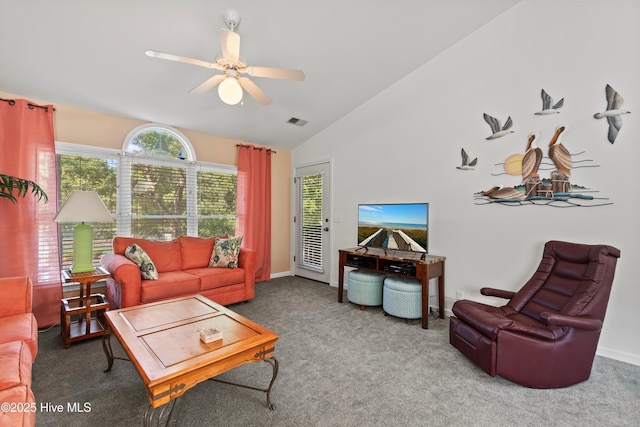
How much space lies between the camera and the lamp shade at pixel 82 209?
2699 mm

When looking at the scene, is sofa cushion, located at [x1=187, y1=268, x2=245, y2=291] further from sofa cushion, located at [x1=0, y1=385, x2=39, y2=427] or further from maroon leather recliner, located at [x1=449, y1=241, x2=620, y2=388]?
maroon leather recliner, located at [x1=449, y1=241, x2=620, y2=388]

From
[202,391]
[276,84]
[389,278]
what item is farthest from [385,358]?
[276,84]

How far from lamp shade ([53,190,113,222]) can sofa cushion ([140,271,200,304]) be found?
829mm

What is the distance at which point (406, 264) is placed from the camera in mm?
3291

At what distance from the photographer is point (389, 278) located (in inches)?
138

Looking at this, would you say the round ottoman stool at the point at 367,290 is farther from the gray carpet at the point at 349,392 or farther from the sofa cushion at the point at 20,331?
the sofa cushion at the point at 20,331

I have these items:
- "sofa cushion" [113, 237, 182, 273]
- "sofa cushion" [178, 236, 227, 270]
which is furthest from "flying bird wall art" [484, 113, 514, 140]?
"sofa cushion" [113, 237, 182, 273]

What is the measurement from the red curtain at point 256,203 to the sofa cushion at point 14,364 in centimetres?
313

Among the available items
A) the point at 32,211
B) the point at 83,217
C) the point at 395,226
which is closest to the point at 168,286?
the point at 83,217

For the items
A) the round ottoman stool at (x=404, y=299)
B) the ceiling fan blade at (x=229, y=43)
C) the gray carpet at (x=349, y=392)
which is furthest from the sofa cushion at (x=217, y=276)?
the ceiling fan blade at (x=229, y=43)

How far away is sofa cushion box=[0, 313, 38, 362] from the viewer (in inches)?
71.2

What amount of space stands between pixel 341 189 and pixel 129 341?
350 centimetres

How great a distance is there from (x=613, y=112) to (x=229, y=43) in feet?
10.6

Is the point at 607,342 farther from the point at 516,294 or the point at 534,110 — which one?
the point at 534,110
